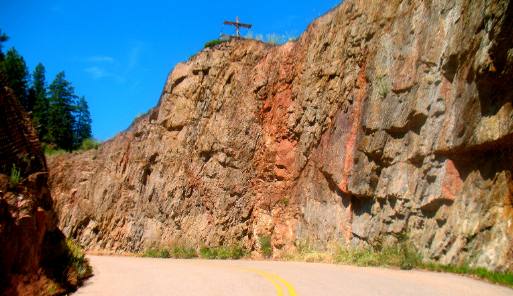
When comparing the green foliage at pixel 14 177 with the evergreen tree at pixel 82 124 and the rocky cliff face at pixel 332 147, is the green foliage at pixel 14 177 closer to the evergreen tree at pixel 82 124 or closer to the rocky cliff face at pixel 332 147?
the rocky cliff face at pixel 332 147

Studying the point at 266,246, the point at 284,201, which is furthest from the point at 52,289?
the point at 284,201

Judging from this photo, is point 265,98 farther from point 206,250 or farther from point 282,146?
point 206,250

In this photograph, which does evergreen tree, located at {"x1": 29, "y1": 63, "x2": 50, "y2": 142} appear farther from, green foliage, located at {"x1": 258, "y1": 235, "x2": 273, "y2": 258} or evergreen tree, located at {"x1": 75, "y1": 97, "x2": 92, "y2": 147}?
green foliage, located at {"x1": 258, "y1": 235, "x2": 273, "y2": 258}

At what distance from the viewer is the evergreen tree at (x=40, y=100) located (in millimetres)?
53594

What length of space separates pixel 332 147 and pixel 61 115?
4242cm

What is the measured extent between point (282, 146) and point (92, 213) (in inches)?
563

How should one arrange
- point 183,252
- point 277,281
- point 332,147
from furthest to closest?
point 183,252, point 332,147, point 277,281

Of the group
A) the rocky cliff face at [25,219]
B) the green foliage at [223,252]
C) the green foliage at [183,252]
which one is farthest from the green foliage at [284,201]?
the rocky cliff face at [25,219]

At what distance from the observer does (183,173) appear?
27781 mm

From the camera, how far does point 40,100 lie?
5578 centimetres

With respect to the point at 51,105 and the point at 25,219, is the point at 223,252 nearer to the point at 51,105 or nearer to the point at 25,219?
the point at 25,219

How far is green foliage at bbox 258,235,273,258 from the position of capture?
73.2 feet

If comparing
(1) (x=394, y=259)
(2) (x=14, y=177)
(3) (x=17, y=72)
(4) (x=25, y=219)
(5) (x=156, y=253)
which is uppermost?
(3) (x=17, y=72)

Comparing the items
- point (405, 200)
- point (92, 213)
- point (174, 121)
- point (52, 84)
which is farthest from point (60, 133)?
point (405, 200)
